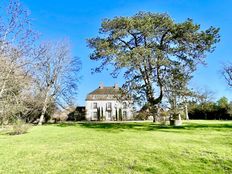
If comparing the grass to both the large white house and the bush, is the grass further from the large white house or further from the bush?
the large white house

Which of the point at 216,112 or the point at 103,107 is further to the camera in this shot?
the point at 103,107

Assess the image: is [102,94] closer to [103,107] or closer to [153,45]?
[103,107]

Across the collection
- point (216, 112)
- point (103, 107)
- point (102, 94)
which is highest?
point (102, 94)

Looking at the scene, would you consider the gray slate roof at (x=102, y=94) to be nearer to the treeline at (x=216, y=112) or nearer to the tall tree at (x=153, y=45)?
the treeline at (x=216, y=112)

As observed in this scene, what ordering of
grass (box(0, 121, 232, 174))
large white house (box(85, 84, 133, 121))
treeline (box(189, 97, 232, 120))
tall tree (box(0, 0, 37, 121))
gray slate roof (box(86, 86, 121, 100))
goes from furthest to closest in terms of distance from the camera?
gray slate roof (box(86, 86, 121, 100)), large white house (box(85, 84, 133, 121)), treeline (box(189, 97, 232, 120)), tall tree (box(0, 0, 37, 121)), grass (box(0, 121, 232, 174))

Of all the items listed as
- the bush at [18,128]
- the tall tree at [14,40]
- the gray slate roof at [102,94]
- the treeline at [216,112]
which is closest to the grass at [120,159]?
the tall tree at [14,40]

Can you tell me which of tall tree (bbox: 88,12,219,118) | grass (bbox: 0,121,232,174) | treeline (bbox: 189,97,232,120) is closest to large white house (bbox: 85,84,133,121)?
treeline (bbox: 189,97,232,120)

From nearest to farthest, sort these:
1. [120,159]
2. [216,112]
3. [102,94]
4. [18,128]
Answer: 1. [120,159]
2. [18,128]
3. [216,112]
4. [102,94]

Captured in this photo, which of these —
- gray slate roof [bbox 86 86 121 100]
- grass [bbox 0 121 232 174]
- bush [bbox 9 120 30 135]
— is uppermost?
gray slate roof [bbox 86 86 121 100]

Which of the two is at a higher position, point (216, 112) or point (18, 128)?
point (216, 112)

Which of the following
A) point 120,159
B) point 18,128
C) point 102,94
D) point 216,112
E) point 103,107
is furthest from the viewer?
point 102,94

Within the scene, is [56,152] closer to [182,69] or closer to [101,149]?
[101,149]

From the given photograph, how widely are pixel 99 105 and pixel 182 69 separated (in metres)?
38.2

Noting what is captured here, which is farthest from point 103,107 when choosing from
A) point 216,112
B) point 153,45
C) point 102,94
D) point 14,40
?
point 14,40
